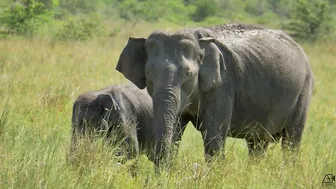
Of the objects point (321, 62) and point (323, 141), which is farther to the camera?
A: point (321, 62)

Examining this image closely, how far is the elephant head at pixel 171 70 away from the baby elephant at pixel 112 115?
1.12 ft

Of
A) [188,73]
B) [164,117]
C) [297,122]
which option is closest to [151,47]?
[188,73]

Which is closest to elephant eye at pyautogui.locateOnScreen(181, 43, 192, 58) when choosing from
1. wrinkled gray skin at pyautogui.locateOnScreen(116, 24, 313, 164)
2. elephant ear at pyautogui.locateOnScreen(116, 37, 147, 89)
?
wrinkled gray skin at pyautogui.locateOnScreen(116, 24, 313, 164)

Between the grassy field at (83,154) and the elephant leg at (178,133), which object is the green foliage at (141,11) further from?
the elephant leg at (178,133)

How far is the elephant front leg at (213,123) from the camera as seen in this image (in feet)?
22.6

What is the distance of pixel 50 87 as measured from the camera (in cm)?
1045

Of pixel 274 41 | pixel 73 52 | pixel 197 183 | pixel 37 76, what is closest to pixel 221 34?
pixel 274 41

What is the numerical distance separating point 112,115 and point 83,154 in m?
1.39

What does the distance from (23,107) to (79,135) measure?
10.0ft

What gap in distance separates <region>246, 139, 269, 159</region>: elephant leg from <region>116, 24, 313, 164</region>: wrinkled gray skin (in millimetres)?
18

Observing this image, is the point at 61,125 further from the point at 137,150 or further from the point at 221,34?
the point at 221,34

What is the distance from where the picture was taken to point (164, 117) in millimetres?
6129

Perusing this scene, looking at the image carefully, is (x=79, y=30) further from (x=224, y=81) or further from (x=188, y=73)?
(x=188, y=73)

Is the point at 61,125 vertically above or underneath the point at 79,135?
underneath
